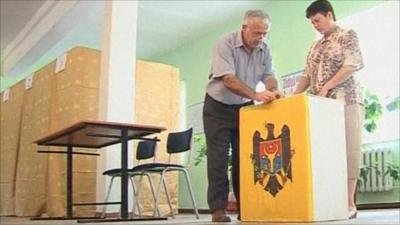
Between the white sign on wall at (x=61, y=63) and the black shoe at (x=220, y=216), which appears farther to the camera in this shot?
the white sign on wall at (x=61, y=63)

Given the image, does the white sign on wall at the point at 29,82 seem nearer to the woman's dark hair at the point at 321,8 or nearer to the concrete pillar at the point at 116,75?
the concrete pillar at the point at 116,75

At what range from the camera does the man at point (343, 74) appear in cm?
286

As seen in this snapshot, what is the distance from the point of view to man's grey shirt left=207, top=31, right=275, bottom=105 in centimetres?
269

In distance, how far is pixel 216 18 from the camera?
A: 7637 mm

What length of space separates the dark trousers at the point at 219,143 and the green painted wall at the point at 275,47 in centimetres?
373

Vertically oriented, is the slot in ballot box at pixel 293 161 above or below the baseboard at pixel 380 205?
above

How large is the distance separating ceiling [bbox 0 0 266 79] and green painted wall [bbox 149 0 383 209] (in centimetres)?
15

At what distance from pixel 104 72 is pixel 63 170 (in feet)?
3.36

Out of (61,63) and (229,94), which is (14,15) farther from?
(229,94)

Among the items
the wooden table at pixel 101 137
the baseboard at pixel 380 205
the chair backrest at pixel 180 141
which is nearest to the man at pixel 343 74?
the wooden table at pixel 101 137

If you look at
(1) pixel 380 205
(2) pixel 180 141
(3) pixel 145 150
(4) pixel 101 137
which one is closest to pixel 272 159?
(4) pixel 101 137

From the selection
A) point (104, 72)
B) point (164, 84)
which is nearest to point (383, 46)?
point (164, 84)

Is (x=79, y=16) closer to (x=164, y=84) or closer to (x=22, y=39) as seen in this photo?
(x=164, y=84)

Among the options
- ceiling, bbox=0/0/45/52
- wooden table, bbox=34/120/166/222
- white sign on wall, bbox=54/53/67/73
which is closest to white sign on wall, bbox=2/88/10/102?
ceiling, bbox=0/0/45/52
